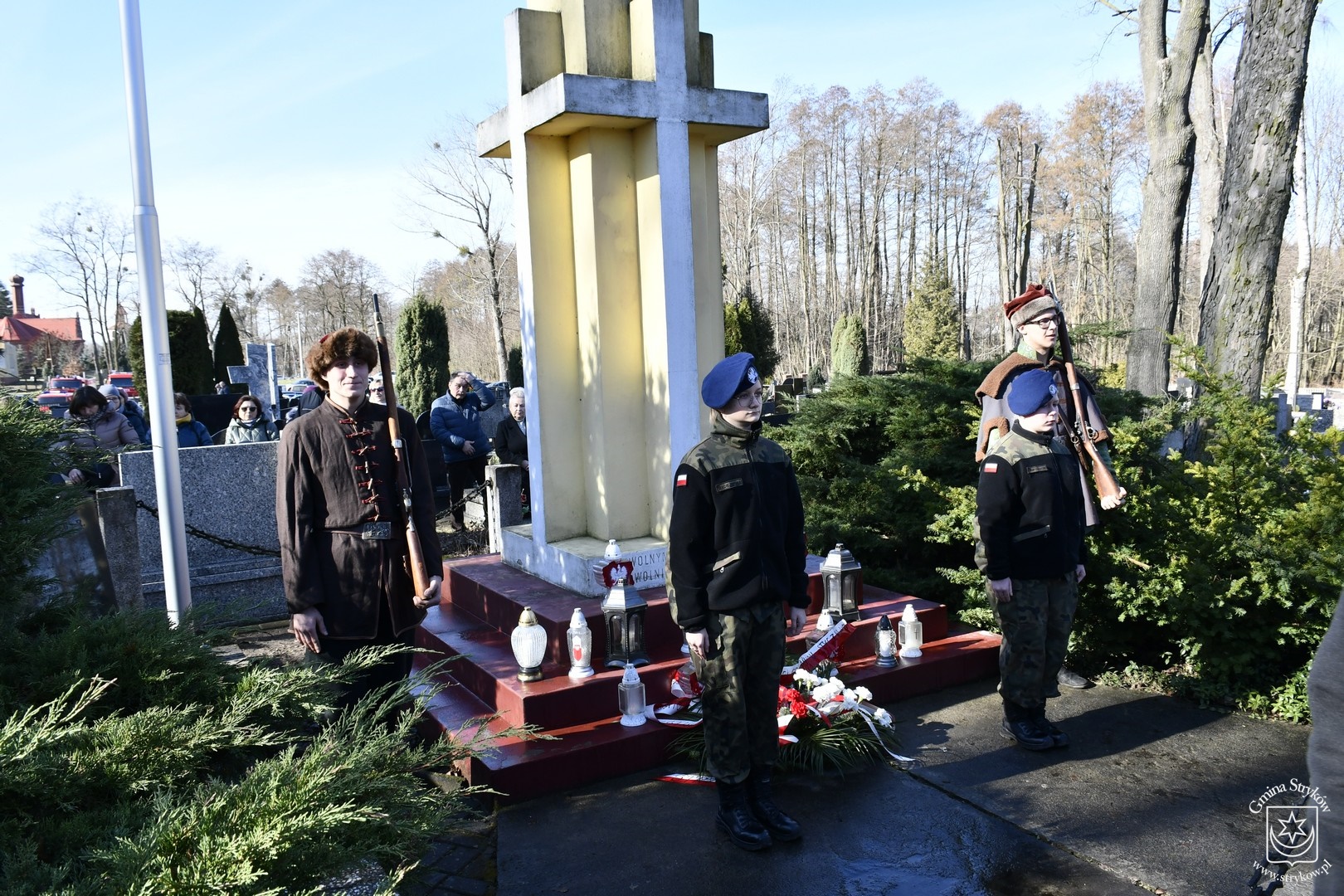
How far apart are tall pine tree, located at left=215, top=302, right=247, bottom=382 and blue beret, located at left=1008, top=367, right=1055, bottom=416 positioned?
86.7ft

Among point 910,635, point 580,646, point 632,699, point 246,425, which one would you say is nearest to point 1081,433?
point 910,635

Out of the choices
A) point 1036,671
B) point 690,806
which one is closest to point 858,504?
point 1036,671

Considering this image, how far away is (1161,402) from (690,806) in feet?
16.8

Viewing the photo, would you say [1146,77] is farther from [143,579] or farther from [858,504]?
[143,579]

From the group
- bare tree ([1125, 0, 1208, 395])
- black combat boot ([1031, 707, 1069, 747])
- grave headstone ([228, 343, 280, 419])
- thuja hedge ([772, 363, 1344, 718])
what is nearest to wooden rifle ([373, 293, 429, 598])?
black combat boot ([1031, 707, 1069, 747])

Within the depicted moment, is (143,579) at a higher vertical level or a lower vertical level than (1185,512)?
lower

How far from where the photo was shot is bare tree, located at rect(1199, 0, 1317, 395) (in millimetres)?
7090

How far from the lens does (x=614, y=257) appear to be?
5867 millimetres

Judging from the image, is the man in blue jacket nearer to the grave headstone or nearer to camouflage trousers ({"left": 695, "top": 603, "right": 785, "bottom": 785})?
camouflage trousers ({"left": 695, "top": 603, "right": 785, "bottom": 785})

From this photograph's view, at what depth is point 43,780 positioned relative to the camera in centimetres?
193

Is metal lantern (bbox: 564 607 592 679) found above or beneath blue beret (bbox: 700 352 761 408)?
beneath

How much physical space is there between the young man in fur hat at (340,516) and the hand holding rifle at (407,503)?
2 centimetres

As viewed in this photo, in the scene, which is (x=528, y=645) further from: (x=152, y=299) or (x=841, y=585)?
(x=152, y=299)

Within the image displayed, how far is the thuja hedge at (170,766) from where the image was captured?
175 cm
